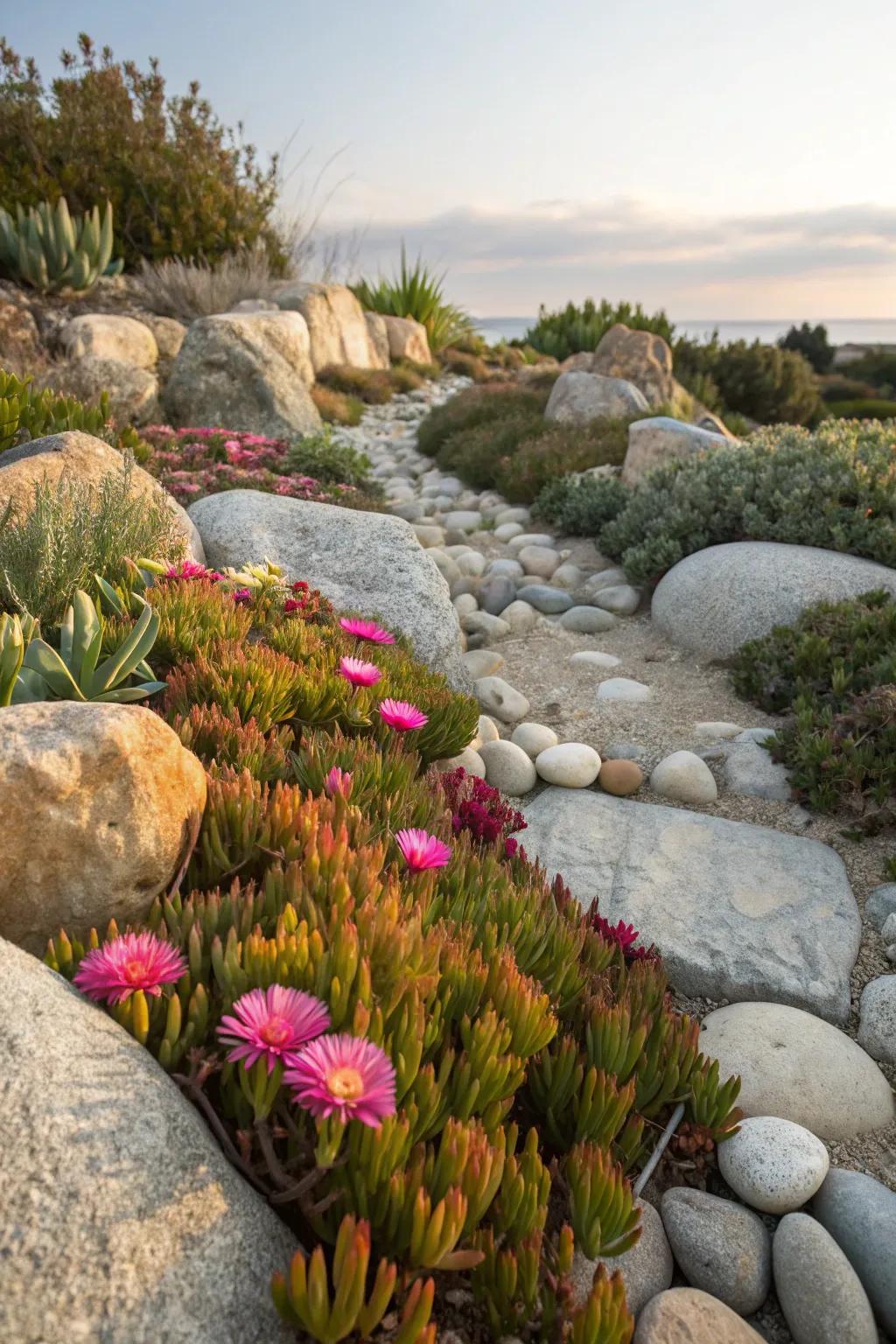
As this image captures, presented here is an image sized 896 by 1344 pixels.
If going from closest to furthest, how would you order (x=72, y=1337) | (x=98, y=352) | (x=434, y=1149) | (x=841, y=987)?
(x=72, y=1337), (x=434, y=1149), (x=841, y=987), (x=98, y=352)

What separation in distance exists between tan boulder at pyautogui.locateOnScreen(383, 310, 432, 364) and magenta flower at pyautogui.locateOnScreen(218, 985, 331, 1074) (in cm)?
1879

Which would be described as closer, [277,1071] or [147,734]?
[277,1071]

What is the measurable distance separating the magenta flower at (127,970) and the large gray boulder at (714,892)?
2241 millimetres

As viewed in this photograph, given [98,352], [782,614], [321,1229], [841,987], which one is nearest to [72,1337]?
[321,1229]

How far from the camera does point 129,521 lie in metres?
4.59

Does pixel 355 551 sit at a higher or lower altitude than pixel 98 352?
lower

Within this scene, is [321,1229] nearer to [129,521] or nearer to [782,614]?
[129,521]

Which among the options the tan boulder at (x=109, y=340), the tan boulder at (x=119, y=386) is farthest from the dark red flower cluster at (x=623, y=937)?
the tan boulder at (x=109, y=340)

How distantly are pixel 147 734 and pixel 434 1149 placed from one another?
116 centimetres

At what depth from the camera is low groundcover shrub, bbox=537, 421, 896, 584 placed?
7.14 meters

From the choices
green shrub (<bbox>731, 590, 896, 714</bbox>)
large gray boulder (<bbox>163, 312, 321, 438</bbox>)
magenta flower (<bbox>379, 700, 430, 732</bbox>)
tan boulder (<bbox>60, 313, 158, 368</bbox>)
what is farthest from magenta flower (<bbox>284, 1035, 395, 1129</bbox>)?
tan boulder (<bbox>60, 313, 158, 368</bbox>)

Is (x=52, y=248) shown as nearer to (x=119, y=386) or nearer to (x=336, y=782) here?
(x=119, y=386)

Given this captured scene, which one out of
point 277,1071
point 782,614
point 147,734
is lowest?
point 782,614

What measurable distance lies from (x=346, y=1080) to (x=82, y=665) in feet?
6.93
